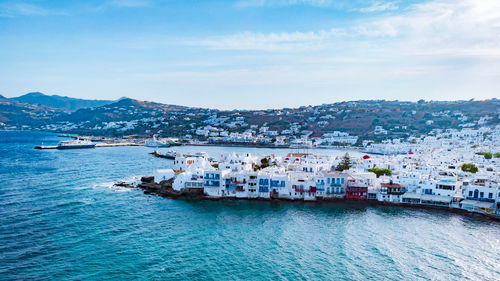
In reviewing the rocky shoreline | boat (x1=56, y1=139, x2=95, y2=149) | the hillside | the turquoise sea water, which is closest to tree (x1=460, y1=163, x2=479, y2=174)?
the rocky shoreline

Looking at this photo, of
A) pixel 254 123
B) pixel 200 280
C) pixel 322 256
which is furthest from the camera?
pixel 254 123

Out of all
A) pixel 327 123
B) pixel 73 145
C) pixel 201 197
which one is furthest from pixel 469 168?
pixel 73 145

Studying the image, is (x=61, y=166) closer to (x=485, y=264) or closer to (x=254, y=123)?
(x=485, y=264)

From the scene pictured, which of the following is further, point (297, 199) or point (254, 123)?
point (254, 123)

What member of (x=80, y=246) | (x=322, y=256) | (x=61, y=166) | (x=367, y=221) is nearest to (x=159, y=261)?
(x=80, y=246)

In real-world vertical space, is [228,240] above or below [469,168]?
below

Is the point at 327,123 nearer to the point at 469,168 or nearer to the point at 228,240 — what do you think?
the point at 469,168

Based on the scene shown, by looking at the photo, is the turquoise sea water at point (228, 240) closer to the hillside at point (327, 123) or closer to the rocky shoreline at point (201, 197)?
the rocky shoreline at point (201, 197)

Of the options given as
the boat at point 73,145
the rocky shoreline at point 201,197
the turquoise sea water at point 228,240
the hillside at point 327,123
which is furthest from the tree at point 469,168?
the boat at point 73,145

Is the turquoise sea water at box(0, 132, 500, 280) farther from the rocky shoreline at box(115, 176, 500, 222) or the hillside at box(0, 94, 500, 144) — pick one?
the hillside at box(0, 94, 500, 144)
